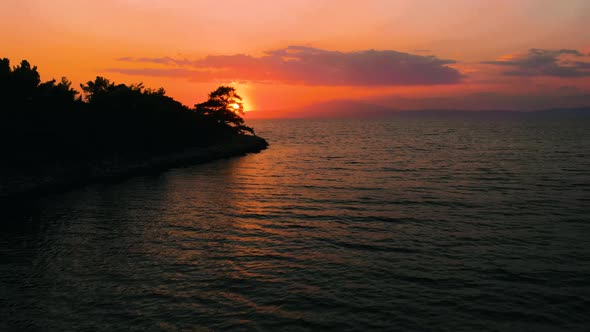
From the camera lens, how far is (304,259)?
2277 cm

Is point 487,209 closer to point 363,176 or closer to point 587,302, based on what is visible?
point 587,302

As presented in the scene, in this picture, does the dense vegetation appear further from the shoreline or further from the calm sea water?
the calm sea water

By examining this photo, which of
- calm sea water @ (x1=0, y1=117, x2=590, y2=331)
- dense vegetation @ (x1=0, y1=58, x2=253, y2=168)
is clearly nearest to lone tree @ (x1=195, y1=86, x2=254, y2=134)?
dense vegetation @ (x1=0, y1=58, x2=253, y2=168)

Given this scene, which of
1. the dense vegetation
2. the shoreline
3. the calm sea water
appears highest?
the dense vegetation

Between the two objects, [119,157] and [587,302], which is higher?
[119,157]

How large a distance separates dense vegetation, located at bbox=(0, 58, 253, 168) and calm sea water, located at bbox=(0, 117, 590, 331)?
50.3ft

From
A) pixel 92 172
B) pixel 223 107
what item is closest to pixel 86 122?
pixel 92 172

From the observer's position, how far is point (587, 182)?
4503cm

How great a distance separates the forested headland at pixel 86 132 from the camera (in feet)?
164

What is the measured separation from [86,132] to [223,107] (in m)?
54.4

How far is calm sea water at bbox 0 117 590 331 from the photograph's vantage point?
52.5 feet

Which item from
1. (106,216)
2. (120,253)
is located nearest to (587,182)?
(120,253)

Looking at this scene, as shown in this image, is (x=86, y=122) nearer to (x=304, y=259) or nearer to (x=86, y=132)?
(x=86, y=132)

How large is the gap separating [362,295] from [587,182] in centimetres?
4275
